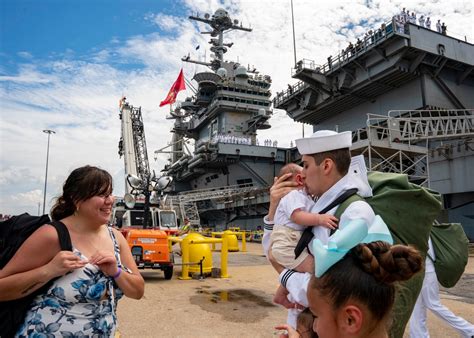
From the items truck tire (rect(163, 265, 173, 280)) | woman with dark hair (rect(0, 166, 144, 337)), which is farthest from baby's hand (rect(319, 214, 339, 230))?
truck tire (rect(163, 265, 173, 280))

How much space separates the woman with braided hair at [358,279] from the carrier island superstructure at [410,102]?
16321mm

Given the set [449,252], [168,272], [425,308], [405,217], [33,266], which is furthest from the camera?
[168,272]

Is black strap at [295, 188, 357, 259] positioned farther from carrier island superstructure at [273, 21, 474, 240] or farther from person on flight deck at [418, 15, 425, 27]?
person on flight deck at [418, 15, 425, 27]

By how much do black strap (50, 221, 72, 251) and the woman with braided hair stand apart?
5.10 feet

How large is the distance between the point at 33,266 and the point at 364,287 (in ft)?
5.99

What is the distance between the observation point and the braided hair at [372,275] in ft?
4.05

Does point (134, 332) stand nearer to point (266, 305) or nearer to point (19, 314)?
point (266, 305)

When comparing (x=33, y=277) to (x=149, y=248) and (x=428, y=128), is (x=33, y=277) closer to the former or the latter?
(x=149, y=248)

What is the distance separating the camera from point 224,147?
39469 millimetres

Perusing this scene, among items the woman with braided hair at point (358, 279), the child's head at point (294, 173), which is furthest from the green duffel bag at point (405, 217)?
the woman with braided hair at point (358, 279)

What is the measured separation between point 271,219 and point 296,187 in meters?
0.34

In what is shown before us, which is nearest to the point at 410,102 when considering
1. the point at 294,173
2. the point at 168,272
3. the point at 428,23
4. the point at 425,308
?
the point at 428,23

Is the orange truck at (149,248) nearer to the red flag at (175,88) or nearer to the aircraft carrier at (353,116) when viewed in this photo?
the aircraft carrier at (353,116)

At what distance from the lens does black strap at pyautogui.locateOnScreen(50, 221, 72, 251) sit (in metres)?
2.09
